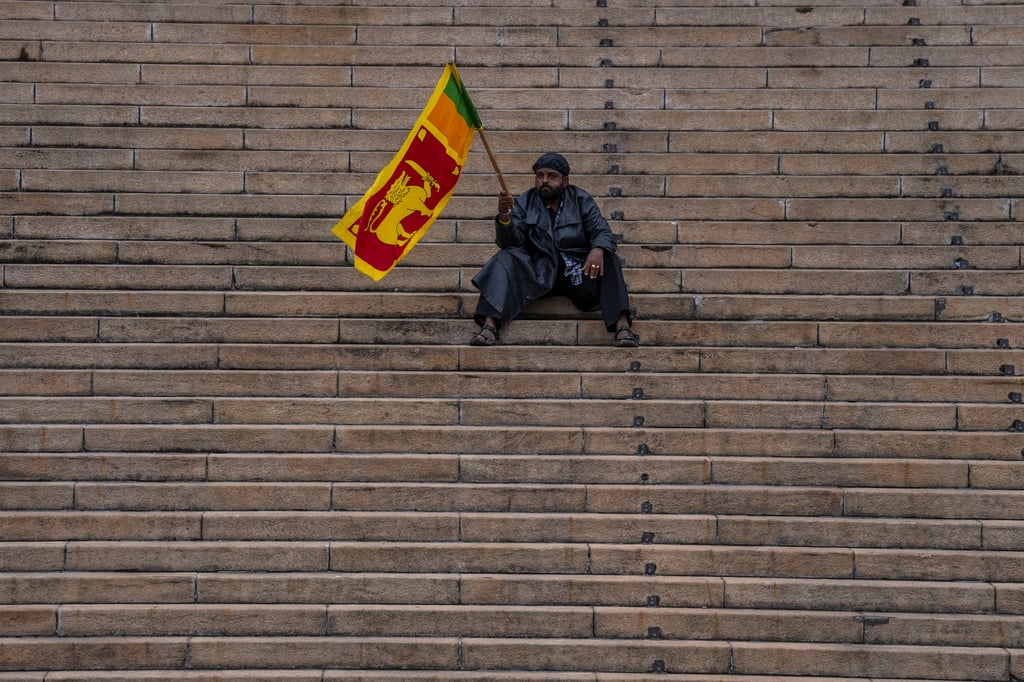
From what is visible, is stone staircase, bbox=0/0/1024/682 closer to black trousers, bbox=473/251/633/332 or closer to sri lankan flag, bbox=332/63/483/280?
black trousers, bbox=473/251/633/332

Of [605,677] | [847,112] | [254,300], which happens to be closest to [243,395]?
[254,300]

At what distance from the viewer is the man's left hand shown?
9.15m

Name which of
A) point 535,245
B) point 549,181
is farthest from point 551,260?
point 549,181

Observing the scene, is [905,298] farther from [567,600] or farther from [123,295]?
[123,295]

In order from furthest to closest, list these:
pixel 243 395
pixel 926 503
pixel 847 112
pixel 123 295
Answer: pixel 847 112 → pixel 123 295 → pixel 243 395 → pixel 926 503

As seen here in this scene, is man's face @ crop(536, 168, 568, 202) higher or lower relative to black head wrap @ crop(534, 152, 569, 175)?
lower

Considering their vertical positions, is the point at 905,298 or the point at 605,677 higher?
the point at 905,298

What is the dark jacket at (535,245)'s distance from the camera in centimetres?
929

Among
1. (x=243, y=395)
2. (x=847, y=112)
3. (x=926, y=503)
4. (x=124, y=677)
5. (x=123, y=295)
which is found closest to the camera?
(x=124, y=677)

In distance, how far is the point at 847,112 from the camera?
1128 cm

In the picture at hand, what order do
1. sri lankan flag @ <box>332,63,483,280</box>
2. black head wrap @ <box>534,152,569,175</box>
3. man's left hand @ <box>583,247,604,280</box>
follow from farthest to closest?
black head wrap @ <box>534,152,569,175</box>
man's left hand @ <box>583,247,604,280</box>
sri lankan flag @ <box>332,63,483,280</box>

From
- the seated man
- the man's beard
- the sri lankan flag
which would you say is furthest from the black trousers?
the sri lankan flag

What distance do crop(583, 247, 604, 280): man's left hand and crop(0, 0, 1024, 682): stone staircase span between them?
422 millimetres

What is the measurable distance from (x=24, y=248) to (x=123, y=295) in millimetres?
1012
